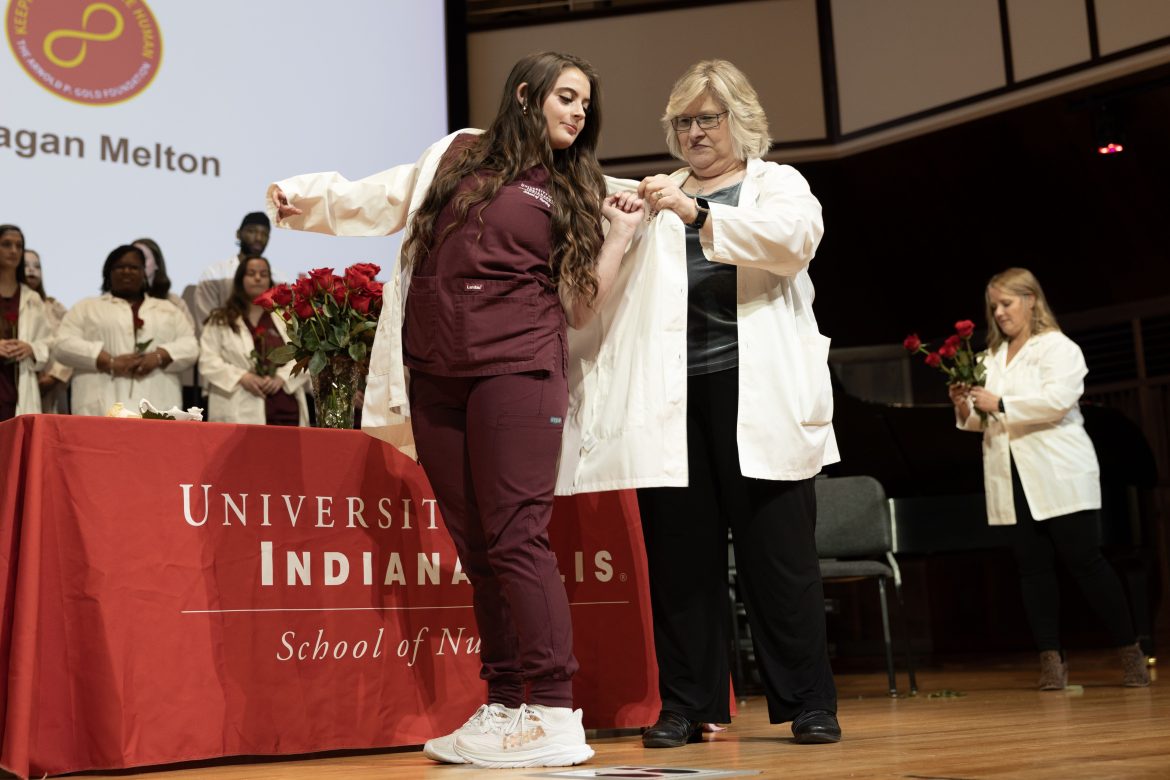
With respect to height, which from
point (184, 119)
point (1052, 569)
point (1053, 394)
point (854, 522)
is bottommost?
point (1052, 569)

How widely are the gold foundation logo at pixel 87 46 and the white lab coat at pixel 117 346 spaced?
2.75ft

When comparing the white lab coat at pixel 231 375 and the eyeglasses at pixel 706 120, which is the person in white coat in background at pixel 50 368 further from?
the eyeglasses at pixel 706 120

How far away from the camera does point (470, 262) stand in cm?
233

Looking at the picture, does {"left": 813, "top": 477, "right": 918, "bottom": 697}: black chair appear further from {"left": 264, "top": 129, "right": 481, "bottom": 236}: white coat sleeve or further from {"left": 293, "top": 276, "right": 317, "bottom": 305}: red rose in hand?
{"left": 264, "top": 129, "right": 481, "bottom": 236}: white coat sleeve

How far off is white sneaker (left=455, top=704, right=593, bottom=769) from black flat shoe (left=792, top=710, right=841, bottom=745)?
1.56 feet

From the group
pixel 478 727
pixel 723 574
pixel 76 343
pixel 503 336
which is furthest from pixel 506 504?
pixel 76 343

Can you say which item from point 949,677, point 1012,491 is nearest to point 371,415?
point 1012,491

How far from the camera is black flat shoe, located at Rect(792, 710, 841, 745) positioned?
249 centimetres

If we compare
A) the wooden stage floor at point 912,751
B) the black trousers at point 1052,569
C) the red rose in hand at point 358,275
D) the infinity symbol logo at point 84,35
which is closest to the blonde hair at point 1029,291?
the black trousers at point 1052,569

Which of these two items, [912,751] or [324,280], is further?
[324,280]

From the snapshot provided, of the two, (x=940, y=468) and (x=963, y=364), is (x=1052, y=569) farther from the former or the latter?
(x=940, y=468)

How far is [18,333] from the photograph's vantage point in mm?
5066

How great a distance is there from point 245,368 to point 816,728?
3.60 metres

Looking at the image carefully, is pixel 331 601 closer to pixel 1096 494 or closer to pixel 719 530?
pixel 719 530
